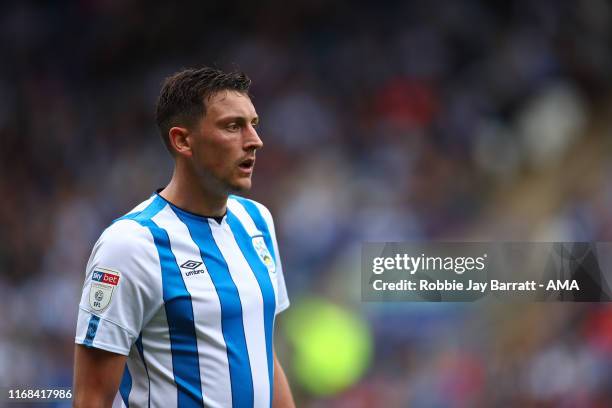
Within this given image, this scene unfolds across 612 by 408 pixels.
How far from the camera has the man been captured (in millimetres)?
1820

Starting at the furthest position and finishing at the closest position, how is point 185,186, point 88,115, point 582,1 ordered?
1. point 88,115
2. point 582,1
3. point 185,186

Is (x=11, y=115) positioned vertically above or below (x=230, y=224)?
above

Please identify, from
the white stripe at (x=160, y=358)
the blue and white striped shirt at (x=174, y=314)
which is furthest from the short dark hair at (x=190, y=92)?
the white stripe at (x=160, y=358)

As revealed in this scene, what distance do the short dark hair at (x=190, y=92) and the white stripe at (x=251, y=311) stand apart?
25 cm

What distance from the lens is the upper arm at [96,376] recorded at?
179 centimetres

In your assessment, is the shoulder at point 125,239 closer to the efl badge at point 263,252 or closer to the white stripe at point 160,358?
the white stripe at point 160,358

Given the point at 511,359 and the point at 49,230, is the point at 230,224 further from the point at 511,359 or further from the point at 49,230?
the point at 49,230

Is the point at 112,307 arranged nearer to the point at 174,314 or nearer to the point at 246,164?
the point at 174,314

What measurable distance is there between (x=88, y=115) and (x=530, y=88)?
339 cm

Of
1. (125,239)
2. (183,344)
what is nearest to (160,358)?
(183,344)

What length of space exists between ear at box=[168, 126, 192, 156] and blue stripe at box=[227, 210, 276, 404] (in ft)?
0.76

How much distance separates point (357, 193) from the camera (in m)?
6.01

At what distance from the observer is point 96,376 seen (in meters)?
1.80

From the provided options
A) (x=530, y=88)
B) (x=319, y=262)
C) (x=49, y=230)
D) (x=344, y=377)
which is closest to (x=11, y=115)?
(x=49, y=230)
